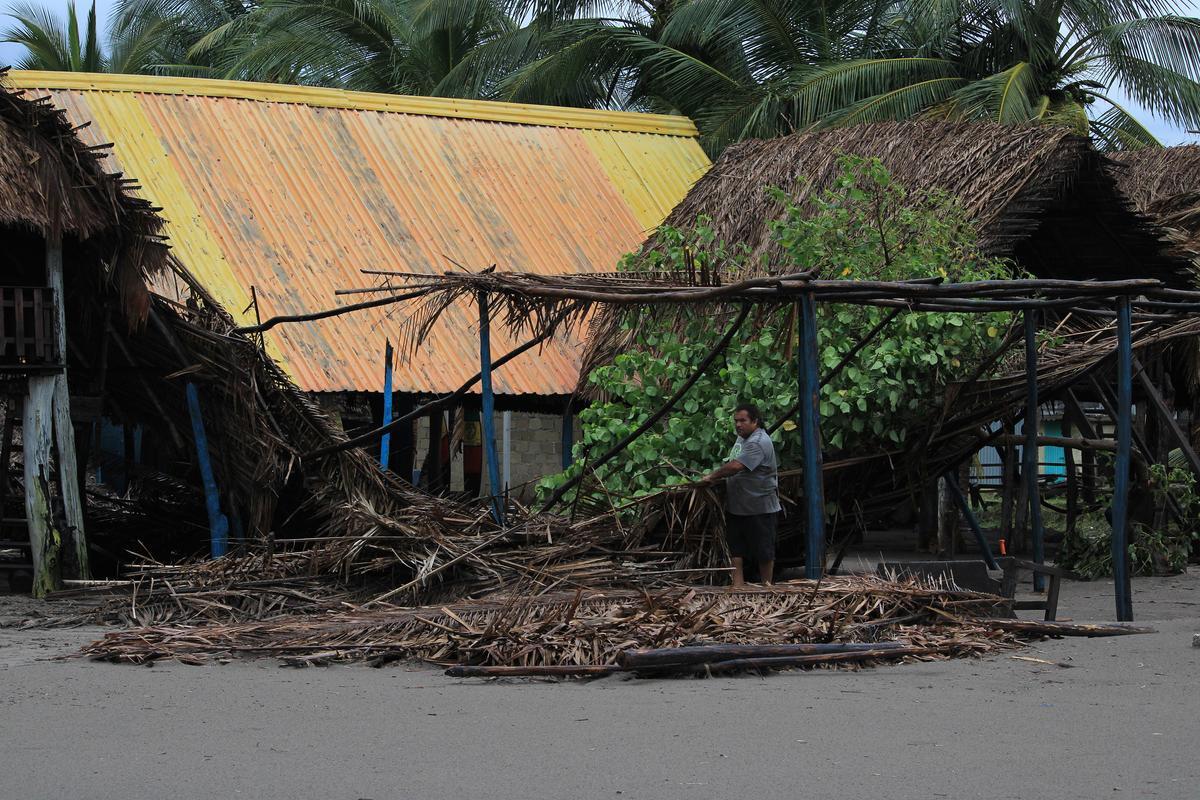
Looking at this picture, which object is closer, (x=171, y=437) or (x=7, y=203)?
(x=7, y=203)

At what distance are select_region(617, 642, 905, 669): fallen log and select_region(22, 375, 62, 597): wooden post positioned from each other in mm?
5535

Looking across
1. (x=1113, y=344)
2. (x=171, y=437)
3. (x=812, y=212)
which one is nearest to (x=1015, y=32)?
(x=812, y=212)

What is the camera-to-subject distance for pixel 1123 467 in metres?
9.23

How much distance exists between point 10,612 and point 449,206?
765 centimetres

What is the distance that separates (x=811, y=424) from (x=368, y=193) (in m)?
8.58

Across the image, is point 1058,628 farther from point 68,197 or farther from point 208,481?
point 68,197

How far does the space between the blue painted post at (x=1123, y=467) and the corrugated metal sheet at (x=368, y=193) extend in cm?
615

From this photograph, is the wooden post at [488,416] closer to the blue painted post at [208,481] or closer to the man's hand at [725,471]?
the man's hand at [725,471]

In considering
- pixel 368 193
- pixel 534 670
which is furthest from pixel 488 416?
pixel 368 193

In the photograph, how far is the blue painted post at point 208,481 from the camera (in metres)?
11.3

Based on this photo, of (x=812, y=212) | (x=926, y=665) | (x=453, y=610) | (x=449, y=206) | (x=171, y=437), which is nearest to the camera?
(x=926, y=665)

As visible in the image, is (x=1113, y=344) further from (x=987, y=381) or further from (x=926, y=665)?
(x=926, y=665)

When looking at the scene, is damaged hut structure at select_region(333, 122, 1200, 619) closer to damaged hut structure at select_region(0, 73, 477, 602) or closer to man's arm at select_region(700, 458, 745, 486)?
man's arm at select_region(700, 458, 745, 486)

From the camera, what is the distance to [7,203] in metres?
10.3
